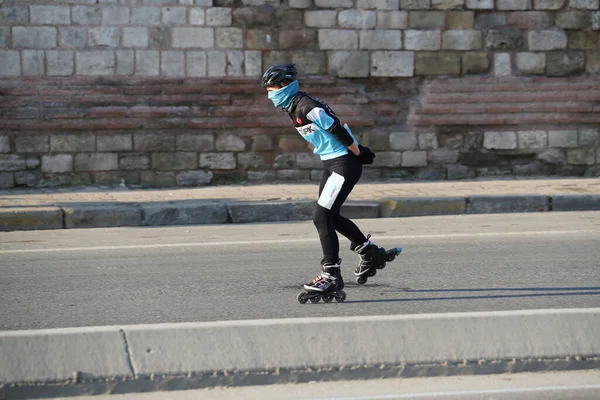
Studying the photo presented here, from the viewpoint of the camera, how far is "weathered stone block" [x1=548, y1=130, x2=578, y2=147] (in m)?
15.6

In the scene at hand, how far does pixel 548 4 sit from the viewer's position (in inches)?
610

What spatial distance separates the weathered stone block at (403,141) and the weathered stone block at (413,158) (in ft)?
0.28

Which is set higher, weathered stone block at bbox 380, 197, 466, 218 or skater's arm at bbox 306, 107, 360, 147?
skater's arm at bbox 306, 107, 360, 147

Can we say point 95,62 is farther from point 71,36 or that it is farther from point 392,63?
point 392,63

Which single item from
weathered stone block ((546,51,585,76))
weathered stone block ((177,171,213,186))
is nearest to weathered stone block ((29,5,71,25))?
weathered stone block ((177,171,213,186))

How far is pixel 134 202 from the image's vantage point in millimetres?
12875

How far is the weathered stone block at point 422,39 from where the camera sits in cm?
1521

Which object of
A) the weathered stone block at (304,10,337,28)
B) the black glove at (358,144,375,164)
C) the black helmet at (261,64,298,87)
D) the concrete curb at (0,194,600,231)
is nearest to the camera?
the black helmet at (261,64,298,87)

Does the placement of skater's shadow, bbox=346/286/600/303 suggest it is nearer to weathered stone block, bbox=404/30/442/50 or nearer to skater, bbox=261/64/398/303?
skater, bbox=261/64/398/303

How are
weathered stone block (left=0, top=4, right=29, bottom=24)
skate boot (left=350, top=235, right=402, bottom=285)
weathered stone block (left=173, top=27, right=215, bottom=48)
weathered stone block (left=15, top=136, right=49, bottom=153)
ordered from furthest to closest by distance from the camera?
weathered stone block (left=173, top=27, right=215, bottom=48) → weathered stone block (left=15, top=136, right=49, bottom=153) → weathered stone block (left=0, top=4, right=29, bottom=24) → skate boot (left=350, top=235, right=402, bottom=285)

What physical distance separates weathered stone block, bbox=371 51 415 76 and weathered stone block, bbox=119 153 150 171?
3396 mm

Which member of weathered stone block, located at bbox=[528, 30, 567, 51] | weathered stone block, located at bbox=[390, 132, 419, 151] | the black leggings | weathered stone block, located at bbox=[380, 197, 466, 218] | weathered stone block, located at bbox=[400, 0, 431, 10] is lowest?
weathered stone block, located at bbox=[380, 197, 466, 218]

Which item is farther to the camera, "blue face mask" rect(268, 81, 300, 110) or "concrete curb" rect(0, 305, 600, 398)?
"blue face mask" rect(268, 81, 300, 110)

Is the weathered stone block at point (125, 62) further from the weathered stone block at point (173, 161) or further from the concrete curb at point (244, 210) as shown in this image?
the concrete curb at point (244, 210)
